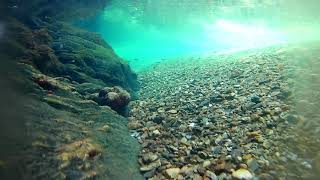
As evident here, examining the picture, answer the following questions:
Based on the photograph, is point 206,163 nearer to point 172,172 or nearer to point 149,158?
point 172,172

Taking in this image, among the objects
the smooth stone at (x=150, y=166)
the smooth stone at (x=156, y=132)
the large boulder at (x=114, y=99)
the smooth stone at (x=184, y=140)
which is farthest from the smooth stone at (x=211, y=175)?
the large boulder at (x=114, y=99)

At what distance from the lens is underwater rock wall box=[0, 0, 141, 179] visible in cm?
491

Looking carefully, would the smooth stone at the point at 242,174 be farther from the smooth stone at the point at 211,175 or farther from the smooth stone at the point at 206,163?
the smooth stone at the point at 206,163

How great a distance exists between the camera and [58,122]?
6.83 m

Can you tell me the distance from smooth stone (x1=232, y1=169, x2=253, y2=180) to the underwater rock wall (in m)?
1.87

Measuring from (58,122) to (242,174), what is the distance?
4296mm

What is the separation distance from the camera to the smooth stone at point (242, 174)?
4.98 metres

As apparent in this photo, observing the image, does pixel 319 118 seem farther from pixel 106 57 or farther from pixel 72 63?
pixel 106 57

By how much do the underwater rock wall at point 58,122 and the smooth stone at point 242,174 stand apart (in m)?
1.87

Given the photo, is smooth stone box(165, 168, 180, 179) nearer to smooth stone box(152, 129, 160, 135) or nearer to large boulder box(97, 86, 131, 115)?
smooth stone box(152, 129, 160, 135)

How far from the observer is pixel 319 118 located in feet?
22.6

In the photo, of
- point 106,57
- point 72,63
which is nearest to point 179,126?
point 72,63

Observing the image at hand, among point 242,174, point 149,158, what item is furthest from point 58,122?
point 242,174

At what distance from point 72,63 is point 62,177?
888 centimetres
